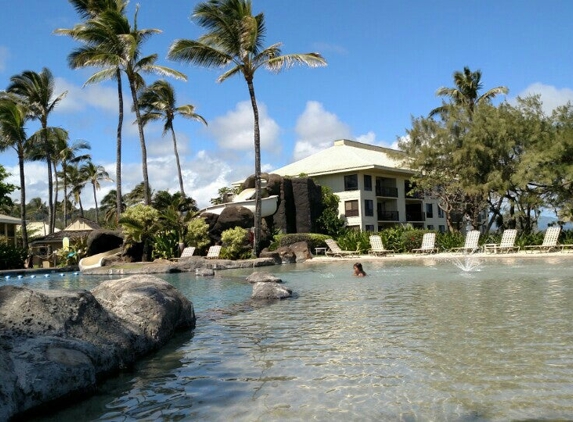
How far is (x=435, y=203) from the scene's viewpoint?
48.2 metres

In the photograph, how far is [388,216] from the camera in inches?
1676

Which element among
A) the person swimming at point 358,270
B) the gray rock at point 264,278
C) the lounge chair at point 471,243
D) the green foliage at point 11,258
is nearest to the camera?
the gray rock at point 264,278

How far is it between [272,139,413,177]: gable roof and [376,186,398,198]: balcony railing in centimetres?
200

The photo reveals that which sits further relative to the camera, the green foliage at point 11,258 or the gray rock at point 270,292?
the green foliage at point 11,258

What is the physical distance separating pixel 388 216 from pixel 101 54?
24.4 meters

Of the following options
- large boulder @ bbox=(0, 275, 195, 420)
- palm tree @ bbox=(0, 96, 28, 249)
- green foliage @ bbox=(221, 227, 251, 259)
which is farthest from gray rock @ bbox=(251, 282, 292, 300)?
palm tree @ bbox=(0, 96, 28, 249)

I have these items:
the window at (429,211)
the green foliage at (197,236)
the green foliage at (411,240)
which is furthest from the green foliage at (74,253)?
the window at (429,211)

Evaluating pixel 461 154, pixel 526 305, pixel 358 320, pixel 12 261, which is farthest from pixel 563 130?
pixel 12 261

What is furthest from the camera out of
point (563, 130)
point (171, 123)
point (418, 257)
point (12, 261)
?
point (171, 123)

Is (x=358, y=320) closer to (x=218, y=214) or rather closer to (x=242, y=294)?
(x=242, y=294)

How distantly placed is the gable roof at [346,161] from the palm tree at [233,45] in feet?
38.0

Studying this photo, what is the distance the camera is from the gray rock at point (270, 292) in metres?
11.6

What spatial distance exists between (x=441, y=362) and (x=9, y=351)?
394 centimetres

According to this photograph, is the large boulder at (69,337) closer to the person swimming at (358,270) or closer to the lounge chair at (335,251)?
the person swimming at (358,270)
